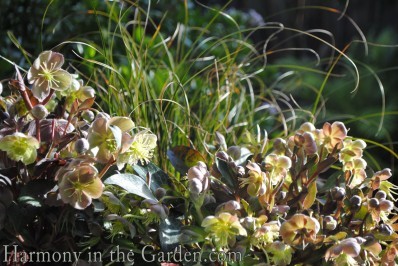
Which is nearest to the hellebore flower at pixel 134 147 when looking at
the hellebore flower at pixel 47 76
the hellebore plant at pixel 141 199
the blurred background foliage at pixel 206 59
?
the hellebore plant at pixel 141 199

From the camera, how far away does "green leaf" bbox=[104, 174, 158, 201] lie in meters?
0.72

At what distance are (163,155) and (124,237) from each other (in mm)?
277

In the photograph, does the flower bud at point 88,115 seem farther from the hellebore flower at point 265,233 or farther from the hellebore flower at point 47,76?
the hellebore flower at point 265,233

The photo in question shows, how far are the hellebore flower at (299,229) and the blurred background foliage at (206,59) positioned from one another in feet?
0.93

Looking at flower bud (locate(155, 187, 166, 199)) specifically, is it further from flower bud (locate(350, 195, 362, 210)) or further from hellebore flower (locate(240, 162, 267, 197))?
flower bud (locate(350, 195, 362, 210))

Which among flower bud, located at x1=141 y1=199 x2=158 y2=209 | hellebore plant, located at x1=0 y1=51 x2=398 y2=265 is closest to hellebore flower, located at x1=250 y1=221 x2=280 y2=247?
hellebore plant, located at x1=0 y1=51 x2=398 y2=265

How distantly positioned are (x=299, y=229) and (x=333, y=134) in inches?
6.7

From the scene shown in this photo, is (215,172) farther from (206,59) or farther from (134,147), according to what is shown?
(206,59)

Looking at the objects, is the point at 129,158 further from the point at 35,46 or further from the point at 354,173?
the point at 35,46

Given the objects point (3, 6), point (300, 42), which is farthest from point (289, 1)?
point (3, 6)

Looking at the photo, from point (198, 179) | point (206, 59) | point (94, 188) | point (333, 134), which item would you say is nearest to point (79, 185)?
point (94, 188)

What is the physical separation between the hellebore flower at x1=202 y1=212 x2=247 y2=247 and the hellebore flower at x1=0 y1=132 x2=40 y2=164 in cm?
19

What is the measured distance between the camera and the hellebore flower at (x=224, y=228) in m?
0.68

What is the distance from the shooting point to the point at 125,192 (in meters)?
0.76
